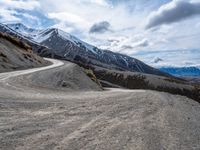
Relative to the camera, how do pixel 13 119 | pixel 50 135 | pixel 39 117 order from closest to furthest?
pixel 50 135 → pixel 13 119 → pixel 39 117

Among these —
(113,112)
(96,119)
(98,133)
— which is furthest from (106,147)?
(113,112)

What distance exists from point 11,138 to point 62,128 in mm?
1823

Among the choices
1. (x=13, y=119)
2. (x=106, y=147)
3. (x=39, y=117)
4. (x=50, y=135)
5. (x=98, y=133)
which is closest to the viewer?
(x=106, y=147)

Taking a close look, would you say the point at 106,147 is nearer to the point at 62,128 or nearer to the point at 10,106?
the point at 62,128

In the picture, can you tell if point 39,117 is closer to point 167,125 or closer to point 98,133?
point 98,133

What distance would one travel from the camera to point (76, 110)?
41.0ft

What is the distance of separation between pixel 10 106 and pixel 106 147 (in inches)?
246

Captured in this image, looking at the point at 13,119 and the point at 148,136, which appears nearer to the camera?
the point at 148,136

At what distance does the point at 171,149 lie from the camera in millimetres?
7613

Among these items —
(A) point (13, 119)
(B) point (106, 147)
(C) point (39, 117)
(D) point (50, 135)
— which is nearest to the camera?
(B) point (106, 147)

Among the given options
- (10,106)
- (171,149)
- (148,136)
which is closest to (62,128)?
(148,136)

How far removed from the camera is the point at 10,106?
12.1m

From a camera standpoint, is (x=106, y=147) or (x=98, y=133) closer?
(x=106, y=147)

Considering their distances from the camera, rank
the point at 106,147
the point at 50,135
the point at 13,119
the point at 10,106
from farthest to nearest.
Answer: the point at 10,106, the point at 13,119, the point at 50,135, the point at 106,147
